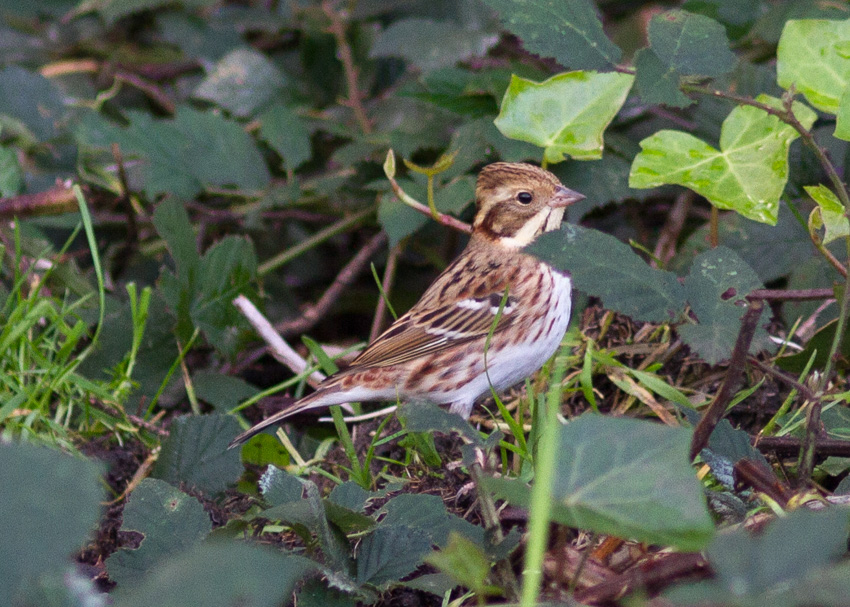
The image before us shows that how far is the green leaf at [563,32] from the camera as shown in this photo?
240cm

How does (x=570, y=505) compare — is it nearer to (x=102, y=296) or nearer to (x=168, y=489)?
(x=168, y=489)

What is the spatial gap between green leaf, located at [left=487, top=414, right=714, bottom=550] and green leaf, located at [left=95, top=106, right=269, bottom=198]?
114 inches

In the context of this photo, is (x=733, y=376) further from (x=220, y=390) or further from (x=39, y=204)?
(x=39, y=204)

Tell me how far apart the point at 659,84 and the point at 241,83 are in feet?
8.72

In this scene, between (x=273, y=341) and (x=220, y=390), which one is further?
(x=273, y=341)

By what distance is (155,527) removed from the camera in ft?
7.20

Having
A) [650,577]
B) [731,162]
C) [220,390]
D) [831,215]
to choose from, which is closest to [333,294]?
[220,390]

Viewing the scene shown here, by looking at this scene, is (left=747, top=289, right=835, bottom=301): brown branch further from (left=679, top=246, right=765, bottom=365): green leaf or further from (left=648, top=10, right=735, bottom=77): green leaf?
(left=648, top=10, right=735, bottom=77): green leaf

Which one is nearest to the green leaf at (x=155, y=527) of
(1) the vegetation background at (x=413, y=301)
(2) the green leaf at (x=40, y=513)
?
(1) the vegetation background at (x=413, y=301)

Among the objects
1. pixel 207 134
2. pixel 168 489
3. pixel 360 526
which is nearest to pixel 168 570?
pixel 360 526

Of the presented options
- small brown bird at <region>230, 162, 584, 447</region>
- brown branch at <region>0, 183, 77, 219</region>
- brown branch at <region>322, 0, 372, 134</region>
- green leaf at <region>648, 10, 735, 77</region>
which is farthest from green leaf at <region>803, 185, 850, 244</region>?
brown branch at <region>0, 183, 77, 219</region>

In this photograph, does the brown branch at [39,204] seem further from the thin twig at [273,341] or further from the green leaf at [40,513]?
the green leaf at [40,513]

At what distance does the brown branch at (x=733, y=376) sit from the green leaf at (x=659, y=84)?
0.78 m

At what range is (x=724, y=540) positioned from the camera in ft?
3.87
